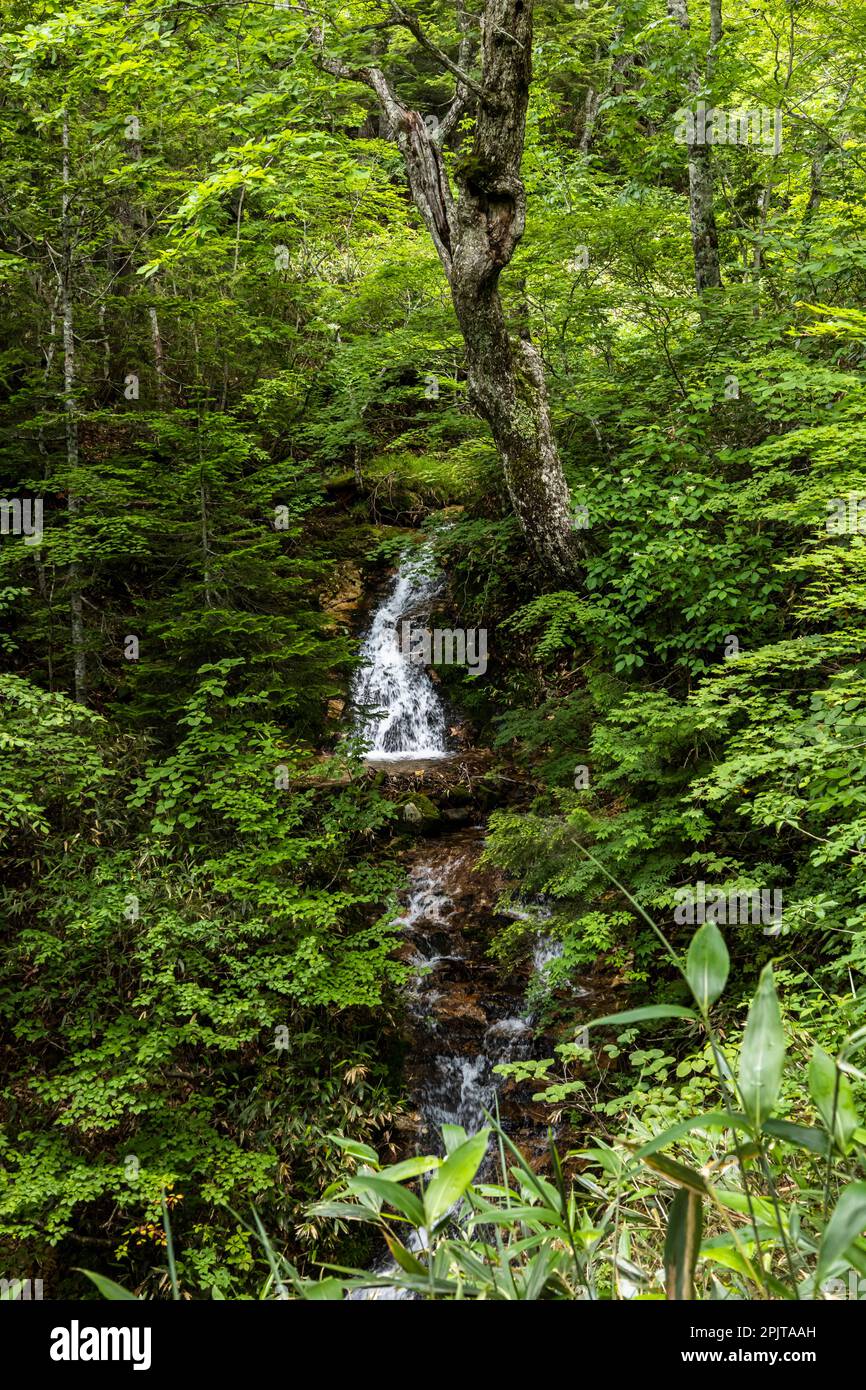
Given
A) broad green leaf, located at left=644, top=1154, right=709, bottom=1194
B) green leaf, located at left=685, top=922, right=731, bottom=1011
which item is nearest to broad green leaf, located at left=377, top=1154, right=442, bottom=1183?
broad green leaf, located at left=644, top=1154, right=709, bottom=1194

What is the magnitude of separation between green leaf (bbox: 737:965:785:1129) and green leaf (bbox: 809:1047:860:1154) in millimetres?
51

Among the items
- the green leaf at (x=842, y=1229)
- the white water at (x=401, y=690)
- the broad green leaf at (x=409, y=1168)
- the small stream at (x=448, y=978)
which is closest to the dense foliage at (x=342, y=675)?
the small stream at (x=448, y=978)

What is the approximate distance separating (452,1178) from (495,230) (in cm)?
714

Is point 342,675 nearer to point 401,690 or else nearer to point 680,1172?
point 401,690

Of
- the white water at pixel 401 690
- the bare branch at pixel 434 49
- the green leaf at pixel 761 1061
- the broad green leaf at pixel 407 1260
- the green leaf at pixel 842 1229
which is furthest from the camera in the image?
the white water at pixel 401 690

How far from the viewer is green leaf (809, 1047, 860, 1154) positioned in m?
0.90

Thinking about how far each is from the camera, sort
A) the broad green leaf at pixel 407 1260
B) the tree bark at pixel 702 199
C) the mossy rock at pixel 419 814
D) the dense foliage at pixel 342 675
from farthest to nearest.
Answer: the mossy rock at pixel 419 814, the tree bark at pixel 702 199, the dense foliage at pixel 342 675, the broad green leaf at pixel 407 1260

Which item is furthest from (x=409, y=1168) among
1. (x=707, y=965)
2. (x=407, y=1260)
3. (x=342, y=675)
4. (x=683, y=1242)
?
(x=342, y=675)

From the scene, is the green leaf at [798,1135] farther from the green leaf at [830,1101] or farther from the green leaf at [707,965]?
the green leaf at [707,965]

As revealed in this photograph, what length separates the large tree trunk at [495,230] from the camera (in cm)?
639

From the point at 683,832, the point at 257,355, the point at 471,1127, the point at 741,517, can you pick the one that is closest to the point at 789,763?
the point at 683,832

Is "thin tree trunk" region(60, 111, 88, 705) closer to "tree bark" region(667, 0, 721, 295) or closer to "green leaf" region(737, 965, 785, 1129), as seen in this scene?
"tree bark" region(667, 0, 721, 295)

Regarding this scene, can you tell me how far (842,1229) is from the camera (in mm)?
789

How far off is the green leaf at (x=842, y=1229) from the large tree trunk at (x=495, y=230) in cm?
716
